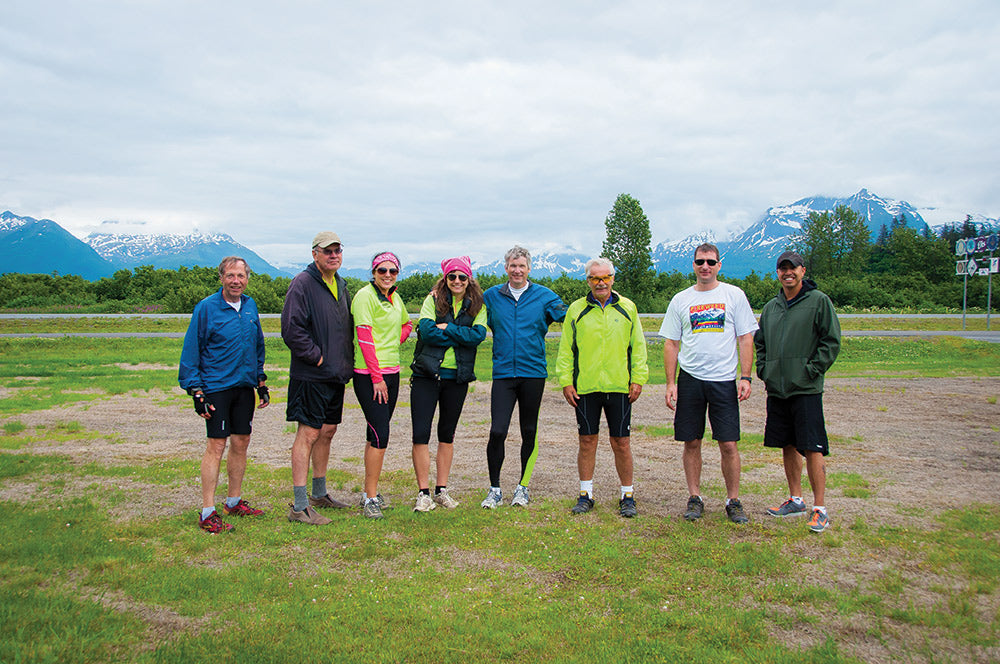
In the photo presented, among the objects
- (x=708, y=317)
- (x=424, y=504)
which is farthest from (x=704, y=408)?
(x=424, y=504)

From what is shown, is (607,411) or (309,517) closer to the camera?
(309,517)

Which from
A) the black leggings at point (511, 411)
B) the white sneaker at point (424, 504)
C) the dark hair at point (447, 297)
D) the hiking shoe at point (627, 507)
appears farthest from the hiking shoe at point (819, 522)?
the dark hair at point (447, 297)

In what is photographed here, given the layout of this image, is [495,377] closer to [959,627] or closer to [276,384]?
[959,627]

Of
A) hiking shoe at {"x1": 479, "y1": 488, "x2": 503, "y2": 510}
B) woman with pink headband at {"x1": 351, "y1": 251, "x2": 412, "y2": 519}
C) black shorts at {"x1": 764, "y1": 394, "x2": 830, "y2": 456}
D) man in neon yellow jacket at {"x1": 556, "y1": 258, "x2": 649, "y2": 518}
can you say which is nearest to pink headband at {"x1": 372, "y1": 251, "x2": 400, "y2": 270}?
woman with pink headband at {"x1": 351, "y1": 251, "x2": 412, "y2": 519}

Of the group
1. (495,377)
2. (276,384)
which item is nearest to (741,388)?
(495,377)

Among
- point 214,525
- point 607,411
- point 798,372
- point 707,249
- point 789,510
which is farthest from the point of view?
point 607,411

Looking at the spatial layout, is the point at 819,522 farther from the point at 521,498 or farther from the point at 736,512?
the point at 521,498

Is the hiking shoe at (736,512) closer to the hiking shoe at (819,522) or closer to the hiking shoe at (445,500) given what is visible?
the hiking shoe at (819,522)

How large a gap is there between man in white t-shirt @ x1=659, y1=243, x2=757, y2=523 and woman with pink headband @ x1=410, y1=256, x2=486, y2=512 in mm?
1936

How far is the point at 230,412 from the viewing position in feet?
18.5

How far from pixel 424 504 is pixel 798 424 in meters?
3.61

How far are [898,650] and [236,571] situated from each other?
14.2ft

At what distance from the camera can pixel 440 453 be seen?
20.5ft

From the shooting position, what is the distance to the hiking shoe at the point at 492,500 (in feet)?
20.0
